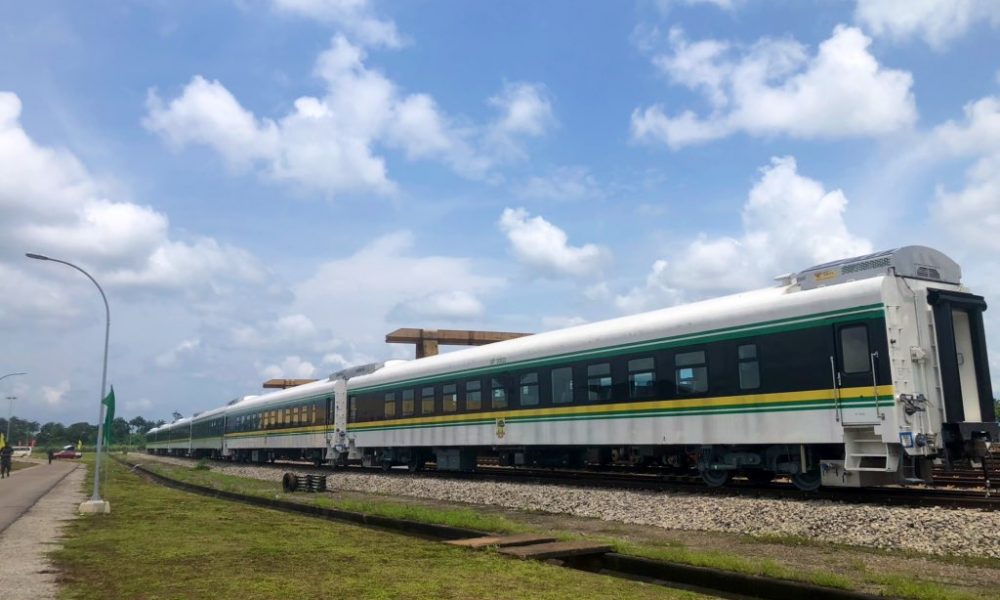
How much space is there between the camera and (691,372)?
1538cm

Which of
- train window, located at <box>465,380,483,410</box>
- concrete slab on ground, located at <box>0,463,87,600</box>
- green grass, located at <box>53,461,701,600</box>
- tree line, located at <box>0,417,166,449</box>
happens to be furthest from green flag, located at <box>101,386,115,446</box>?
tree line, located at <box>0,417,166,449</box>

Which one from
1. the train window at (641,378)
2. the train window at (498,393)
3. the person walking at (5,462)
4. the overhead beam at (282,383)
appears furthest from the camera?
the overhead beam at (282,383)

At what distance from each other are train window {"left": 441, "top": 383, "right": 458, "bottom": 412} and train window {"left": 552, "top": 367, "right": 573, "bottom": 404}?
4911 millimetres

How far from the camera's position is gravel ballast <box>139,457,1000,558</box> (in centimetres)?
915

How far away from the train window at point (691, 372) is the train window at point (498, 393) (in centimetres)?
638

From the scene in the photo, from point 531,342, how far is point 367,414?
10557 mm

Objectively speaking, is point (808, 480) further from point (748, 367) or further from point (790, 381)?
point (748, 367)

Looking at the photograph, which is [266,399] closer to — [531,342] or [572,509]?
[531,342]

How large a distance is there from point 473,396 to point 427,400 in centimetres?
287

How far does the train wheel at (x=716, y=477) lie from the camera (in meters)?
15.3

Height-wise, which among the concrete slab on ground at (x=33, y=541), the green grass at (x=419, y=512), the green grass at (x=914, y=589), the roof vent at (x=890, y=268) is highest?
the roof vent at (x=890, y=268)

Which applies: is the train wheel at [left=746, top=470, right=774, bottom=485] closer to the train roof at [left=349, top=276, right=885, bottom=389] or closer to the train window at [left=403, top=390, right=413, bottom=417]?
the train roof at [left=349, top=276, right=885, bottom=389]

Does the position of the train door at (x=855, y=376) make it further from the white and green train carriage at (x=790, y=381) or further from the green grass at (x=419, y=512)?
the green grass at (x=419, y=512)

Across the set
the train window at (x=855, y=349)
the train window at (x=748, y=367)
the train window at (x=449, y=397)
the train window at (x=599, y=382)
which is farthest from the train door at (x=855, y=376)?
the train window at (x=449, y=397)
